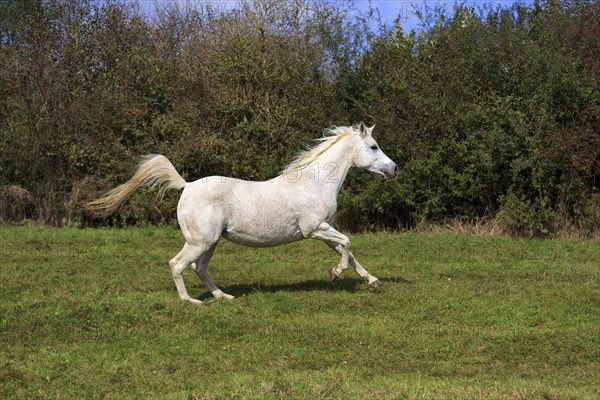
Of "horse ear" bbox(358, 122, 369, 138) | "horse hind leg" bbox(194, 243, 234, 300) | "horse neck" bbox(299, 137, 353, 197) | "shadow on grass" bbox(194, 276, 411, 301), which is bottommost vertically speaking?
"shadow on grass" bbox(194, 276, 411, 301)

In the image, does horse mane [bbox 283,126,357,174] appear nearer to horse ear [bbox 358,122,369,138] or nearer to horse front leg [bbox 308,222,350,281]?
horse ear [bbox 358,122,369,138]

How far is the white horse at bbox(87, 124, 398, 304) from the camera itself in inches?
395

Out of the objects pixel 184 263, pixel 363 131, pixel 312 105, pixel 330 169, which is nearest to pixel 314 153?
pixel 330 169

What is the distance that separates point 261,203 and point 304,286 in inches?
63.4

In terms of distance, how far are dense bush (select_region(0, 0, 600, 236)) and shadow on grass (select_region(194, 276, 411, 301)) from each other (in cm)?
707

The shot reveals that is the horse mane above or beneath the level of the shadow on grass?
above

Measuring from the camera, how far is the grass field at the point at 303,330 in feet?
22.2

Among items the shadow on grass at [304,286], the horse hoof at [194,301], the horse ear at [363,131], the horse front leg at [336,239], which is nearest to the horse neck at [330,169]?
the horse ear at [363,131]

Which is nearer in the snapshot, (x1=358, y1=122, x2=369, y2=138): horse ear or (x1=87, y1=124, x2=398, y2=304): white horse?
(x1=87, y1=124, x2=398, y2=304): white horse

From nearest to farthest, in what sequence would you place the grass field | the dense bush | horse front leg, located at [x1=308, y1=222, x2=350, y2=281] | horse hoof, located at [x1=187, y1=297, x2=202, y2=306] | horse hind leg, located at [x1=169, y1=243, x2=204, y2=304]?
the grass field, horse hoof, located at [x1=187, y1=297, x2=202, y2=306], horse hind leg, located at [x1=169, y1=243, x2=204, y2=304], horse front leg, located at [x1=308, y1=222, x2=350, y2=281], the dense bush

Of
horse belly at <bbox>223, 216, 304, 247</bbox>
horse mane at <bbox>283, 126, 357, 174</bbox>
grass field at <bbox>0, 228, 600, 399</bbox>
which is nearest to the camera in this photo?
grass field at <bbox>0, 228, 600, 399</bbox>

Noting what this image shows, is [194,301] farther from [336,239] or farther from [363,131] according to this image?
[363,131]

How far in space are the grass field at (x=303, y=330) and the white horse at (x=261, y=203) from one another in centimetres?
67

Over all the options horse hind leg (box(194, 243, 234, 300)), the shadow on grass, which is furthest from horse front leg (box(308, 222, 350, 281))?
horse hind leg (box(194, 243, 234, 300))
